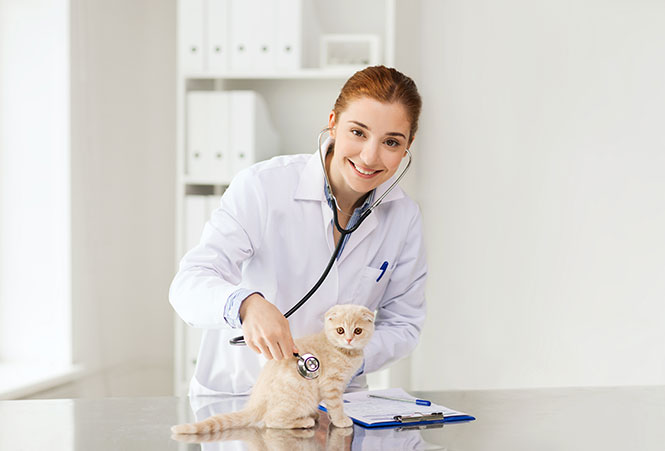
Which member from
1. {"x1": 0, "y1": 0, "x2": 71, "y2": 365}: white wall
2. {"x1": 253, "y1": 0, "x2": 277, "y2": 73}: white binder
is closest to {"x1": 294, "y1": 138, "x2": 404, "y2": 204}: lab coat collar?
{"x1": 253, "y1": 0, "x2": 277, "y2": 73}: white binder

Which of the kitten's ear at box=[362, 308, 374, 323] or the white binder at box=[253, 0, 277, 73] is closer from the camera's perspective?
the kitten's ear at box=[362, 308, 374, 323]

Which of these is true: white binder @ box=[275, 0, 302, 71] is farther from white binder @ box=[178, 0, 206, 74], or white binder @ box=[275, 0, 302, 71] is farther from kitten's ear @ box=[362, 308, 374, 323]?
kitten's ear @ box=[362, 308, 374, 323]

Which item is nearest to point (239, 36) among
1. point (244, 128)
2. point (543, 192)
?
point (244, 128)

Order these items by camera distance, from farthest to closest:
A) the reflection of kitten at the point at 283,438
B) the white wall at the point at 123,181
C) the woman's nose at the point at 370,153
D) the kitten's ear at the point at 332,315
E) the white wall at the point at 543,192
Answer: the white wall at the point at 123,181
the white wall at the point at 543,192
the woman's nose at the point at 370,153
the kitten's ear at the point at 332,315
the reflection of kitten at the point at 283,438

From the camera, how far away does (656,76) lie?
85.2 inches

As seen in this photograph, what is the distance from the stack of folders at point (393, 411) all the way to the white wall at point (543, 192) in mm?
1183

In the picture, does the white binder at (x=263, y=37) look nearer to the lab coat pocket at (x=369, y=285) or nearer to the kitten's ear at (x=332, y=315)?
the lab coat pocket at (x=369, y=285)

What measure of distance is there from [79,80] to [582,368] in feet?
6.91

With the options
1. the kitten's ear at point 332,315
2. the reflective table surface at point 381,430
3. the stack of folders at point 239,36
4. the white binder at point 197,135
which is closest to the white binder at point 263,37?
the stack of folders at point 239,36

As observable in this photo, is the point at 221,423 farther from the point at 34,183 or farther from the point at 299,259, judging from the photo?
the point at 34,183

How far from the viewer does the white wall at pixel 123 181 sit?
2.75 metres

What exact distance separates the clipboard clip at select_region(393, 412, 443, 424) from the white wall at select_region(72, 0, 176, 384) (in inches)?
74.5

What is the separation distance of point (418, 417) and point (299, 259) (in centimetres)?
47

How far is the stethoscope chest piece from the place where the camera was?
3.53ft
